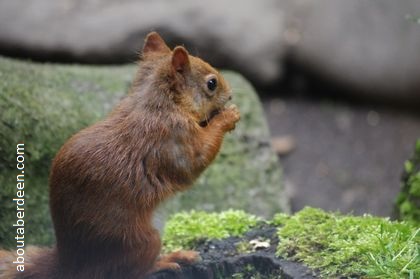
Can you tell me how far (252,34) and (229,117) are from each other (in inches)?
239

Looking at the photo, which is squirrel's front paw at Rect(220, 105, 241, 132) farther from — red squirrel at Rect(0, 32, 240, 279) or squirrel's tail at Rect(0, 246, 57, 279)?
squirrel's tail at Rect(0, 246, 57, 279)

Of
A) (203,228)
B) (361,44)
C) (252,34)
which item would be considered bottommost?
(203,228)

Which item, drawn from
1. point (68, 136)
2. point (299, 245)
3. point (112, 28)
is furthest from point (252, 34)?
point (299, 245)

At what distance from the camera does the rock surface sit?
1041cm

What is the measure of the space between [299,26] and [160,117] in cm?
698

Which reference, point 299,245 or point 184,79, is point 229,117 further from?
point 299,245

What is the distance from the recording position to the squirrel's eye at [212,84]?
16.1 feet

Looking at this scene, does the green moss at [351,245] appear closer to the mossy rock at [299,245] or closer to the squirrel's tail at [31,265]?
the mossy rock at [299,245]

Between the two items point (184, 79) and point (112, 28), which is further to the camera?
point (112, 28)

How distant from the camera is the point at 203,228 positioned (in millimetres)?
5277

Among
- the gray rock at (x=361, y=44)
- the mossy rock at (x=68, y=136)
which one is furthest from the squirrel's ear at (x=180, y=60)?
the gray rock at (x=361, y=44)

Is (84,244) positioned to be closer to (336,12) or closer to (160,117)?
(160,117)

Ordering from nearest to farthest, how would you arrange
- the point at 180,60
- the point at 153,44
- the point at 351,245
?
the point at 351,245 → the point at 180,60 → the point at 153,44

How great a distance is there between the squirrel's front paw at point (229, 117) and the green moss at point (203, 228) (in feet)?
2.43
